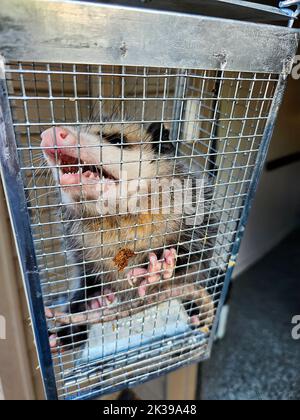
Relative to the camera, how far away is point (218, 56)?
0.44 m

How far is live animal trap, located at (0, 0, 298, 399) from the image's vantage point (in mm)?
378

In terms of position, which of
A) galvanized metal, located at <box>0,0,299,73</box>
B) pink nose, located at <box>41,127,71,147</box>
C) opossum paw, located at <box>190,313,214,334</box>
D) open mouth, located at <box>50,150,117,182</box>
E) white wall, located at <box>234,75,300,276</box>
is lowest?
white wall, located at <box>234,75,300,276</box>

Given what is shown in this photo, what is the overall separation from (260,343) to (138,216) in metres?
1.12

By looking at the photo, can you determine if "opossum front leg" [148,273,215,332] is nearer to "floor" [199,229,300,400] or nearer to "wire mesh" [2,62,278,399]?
"wire mesh" [2,62,278,399]

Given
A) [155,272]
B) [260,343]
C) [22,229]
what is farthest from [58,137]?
[260,343]

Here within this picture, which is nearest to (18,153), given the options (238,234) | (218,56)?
(218,56)

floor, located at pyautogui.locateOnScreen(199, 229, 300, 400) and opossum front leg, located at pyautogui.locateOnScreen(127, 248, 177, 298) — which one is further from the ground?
opossum front leg, located at pyautogui.locateOnScreen(127, 248, 177, 298)

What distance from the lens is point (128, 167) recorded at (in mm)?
608

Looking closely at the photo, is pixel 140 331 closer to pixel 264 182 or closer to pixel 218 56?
pixel 218 56

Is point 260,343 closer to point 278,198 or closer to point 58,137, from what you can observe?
point 278,198

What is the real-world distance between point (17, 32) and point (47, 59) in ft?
0.11

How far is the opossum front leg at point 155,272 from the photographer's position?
617 millimetres

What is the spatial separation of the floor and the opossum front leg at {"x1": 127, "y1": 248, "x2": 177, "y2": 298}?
2.43 ft

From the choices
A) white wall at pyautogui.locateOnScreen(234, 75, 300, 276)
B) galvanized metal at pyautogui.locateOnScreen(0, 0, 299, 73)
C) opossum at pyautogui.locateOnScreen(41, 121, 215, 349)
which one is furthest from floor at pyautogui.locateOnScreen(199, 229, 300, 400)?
galvanized metal at pyautogui.locateOnScreen(0, 0, 299, 73)
